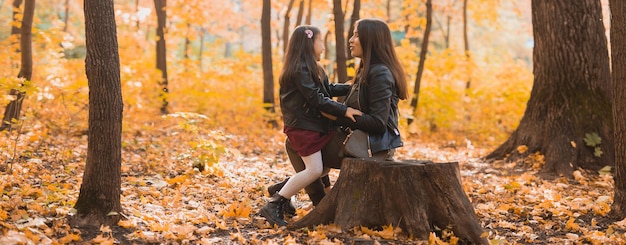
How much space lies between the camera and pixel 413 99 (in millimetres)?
14641

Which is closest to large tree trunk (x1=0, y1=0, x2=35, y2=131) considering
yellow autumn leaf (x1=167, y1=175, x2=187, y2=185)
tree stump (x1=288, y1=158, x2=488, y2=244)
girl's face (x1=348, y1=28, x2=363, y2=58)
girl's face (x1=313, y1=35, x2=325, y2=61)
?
yellow autumn leaf (x1=167, y1=175, x2=187, y2=185)

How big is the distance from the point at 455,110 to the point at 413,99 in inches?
59.6

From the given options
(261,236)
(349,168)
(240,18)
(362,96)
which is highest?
(240,18)

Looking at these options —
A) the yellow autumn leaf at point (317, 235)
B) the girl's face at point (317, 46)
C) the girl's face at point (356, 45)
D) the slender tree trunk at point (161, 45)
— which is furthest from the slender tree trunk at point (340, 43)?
the slender tree trunk at point (161, 45)

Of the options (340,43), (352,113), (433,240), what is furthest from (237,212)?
(340,43)

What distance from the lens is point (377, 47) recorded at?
4.62 m

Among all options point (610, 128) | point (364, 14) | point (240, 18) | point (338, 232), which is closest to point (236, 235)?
point (338, 232)

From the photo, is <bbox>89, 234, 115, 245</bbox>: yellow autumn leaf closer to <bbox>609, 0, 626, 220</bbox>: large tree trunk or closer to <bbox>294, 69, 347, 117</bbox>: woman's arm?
<bbox>294, 69, 347, 117</bbox>: woman's arm

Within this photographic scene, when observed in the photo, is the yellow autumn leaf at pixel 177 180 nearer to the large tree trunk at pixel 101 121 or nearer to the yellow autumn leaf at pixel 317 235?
the large tree trunk at pixel 101 121

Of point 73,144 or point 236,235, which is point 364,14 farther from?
point 236,235

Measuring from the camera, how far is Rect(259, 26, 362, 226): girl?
4.69 metres

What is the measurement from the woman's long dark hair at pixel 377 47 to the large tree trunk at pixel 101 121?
6.47 feet

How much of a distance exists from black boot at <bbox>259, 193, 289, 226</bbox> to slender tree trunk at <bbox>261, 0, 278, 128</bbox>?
857 centimetres

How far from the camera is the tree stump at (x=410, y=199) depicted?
425cm
